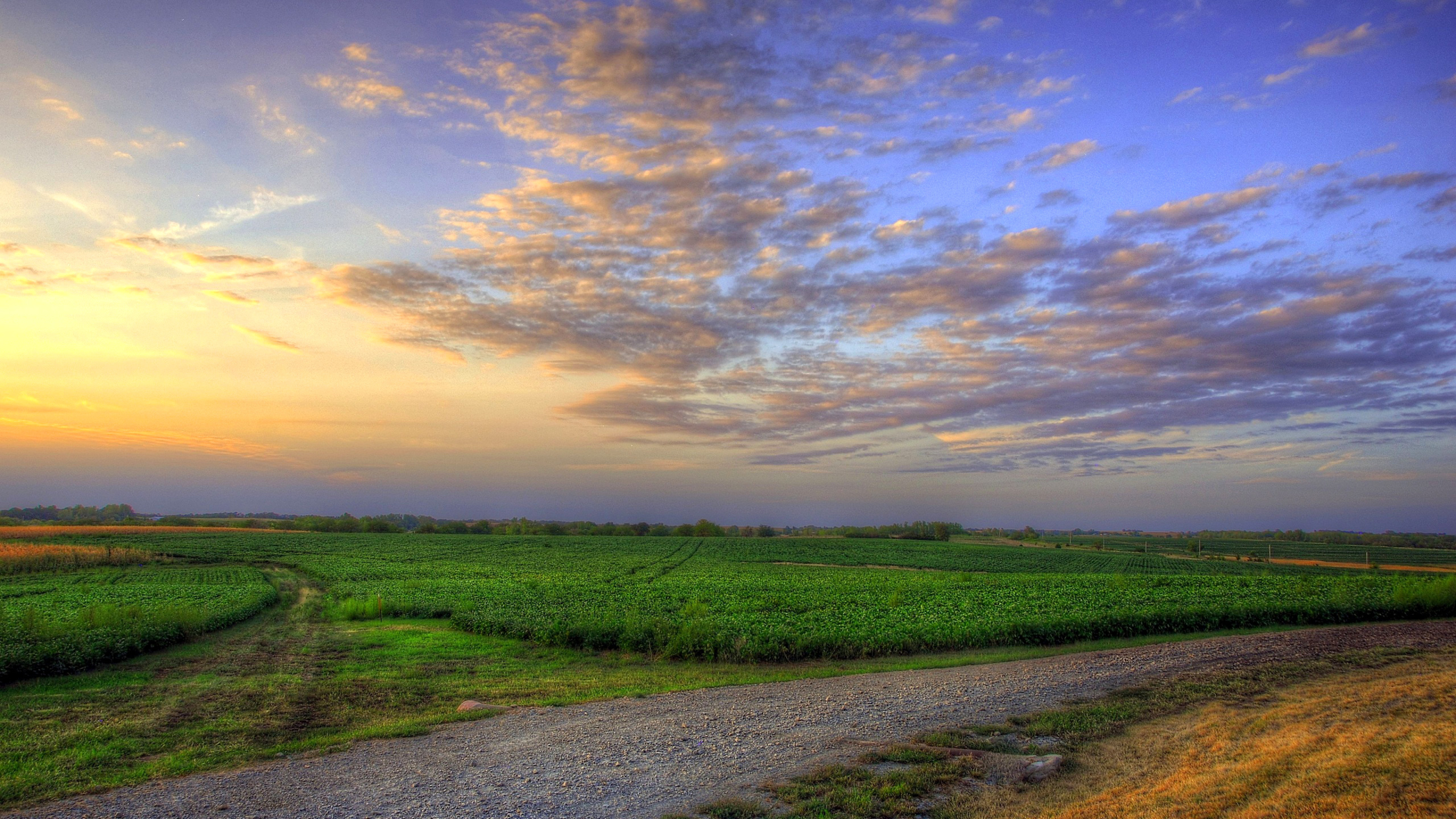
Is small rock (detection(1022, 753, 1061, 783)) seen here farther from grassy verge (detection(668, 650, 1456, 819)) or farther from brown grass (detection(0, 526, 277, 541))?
brown grass (detection(0, 526, 277, 541))

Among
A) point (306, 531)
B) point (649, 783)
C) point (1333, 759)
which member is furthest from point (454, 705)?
point (306, 531)

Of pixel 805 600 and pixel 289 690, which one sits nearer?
pixel 289 690

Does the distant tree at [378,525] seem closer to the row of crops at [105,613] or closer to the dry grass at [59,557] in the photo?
the dry grass at [59,557]

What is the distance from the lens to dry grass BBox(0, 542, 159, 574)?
156ft

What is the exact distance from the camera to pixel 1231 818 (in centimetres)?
691

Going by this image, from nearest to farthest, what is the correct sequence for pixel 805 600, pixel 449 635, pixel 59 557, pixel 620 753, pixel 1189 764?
1. pixel 1189 764
2. pixel 620 753
3. pixel 449 635
4. pixel 805 600
5. pixel 59 557

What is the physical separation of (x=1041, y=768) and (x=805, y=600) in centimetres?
1987

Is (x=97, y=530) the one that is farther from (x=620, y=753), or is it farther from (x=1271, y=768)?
(x=1271, y=768)

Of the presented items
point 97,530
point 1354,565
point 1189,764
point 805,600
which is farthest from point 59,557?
point 1354,565

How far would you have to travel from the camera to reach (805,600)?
94.5 ft

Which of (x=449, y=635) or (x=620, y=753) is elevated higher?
(x=620, y=753)

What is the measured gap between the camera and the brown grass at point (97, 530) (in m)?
73.6

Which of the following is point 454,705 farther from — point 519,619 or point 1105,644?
point 1105,644

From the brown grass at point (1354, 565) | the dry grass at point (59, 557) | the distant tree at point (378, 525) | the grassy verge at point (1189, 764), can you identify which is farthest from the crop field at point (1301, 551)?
the distant tree at point (378, 525)
